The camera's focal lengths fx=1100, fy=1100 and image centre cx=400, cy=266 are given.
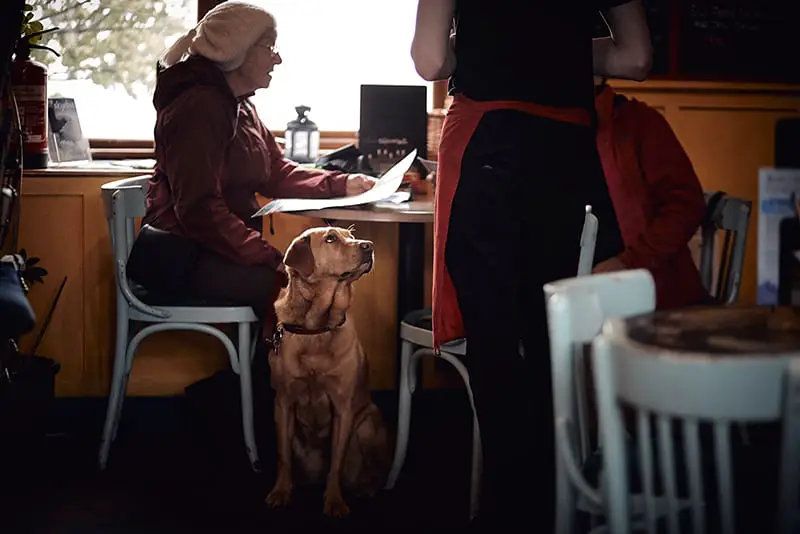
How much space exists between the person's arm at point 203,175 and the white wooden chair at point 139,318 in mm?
182

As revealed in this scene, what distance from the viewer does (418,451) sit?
12.0 feet

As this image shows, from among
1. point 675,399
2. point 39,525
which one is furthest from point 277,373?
point 675,399

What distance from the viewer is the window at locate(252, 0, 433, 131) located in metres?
3.96

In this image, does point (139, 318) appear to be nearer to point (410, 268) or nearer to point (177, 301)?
point (177, 301)

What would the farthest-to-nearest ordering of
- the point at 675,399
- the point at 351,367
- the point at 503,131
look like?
the point at 351,367
the point at 503,131
the point at 675,399

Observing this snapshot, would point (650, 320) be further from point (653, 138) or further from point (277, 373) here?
point (277, 373)

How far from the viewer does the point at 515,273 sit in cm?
221

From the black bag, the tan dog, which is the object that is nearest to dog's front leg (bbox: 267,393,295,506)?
the tan dog

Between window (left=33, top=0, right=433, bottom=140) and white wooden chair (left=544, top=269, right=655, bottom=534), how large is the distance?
8.21ft

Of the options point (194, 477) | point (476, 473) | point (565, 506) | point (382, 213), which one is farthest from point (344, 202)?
point (565, 506)

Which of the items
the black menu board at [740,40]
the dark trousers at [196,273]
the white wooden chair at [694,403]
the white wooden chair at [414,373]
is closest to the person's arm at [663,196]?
the white wooden chair at [414,373]

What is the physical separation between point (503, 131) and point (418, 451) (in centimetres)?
168

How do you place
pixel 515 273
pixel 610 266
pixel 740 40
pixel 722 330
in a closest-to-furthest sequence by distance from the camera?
pixel 722 330 → pixel 515 273 → pixel 610 266 → pixel 740 40

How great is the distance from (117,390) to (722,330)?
7.85 feet
